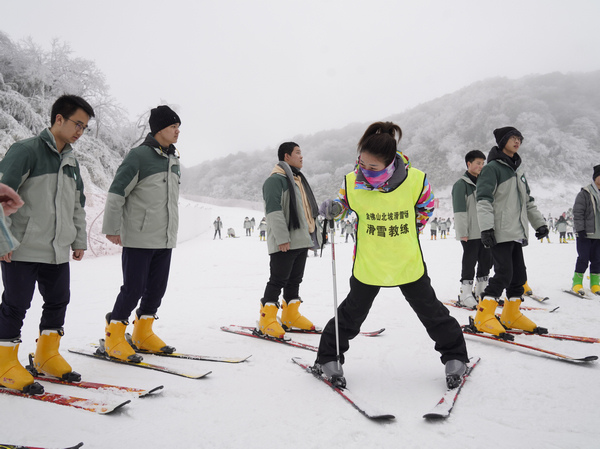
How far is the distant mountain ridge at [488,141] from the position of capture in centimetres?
5866

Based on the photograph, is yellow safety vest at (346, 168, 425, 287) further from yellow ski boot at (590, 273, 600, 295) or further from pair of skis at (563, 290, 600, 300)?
yellow ski boot at (590, 273, 600, 295)

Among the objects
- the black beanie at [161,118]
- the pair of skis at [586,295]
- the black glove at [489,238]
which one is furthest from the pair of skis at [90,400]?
the pair of skis at [586,295]

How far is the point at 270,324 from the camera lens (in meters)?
3.62

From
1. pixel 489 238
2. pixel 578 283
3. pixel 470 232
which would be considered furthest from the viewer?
pixel 578 283

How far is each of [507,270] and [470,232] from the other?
5.40 ft

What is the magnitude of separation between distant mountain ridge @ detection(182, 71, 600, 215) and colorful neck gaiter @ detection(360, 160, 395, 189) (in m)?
52.5

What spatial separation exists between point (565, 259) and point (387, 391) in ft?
33.1

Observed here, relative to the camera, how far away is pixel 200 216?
28328mm

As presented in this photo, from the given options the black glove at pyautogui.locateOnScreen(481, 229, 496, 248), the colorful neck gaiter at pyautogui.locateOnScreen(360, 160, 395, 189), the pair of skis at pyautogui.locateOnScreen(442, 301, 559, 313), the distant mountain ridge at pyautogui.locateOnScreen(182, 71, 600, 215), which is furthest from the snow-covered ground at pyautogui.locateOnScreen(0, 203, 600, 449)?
the distant mountain ridge at pyautogui.locateOnScreen(182, 71, 600, 215)

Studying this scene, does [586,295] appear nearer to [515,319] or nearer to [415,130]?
[515,319]

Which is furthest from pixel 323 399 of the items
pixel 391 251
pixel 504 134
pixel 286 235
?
pixel 504 134

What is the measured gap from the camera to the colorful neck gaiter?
7.63 feet

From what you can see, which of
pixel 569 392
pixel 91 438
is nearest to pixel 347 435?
pixel 91 438

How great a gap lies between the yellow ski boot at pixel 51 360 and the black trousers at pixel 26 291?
0.20ft
